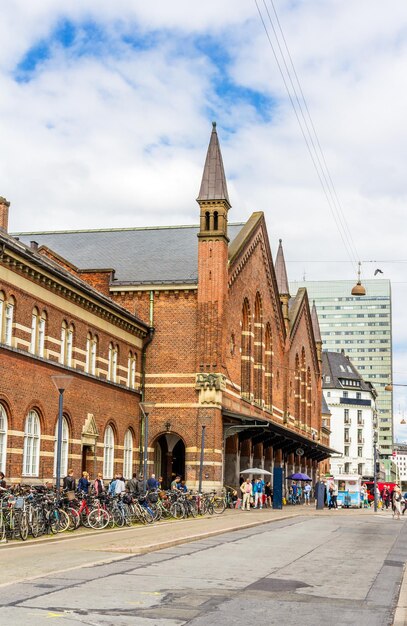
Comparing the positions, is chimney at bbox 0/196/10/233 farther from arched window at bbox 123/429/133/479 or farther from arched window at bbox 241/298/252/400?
arched window at bbox 241/298/252/400

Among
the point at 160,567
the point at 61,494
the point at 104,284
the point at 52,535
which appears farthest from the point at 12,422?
the point at 104,284

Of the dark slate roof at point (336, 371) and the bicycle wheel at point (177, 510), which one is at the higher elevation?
the dark slate roof at point (336, 371)

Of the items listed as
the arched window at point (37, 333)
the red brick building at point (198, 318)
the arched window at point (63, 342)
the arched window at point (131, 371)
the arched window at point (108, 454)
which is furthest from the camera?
the red brick building at point (198, 318)

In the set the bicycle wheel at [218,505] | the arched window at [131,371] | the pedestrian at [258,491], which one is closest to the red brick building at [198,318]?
the arched window at [131,371]

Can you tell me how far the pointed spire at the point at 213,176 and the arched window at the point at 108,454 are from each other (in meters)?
12.7

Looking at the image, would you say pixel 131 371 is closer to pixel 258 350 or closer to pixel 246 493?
pixel 246 493

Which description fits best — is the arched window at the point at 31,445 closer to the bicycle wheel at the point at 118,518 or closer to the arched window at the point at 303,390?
the bicycle wheel at the point at 118,518

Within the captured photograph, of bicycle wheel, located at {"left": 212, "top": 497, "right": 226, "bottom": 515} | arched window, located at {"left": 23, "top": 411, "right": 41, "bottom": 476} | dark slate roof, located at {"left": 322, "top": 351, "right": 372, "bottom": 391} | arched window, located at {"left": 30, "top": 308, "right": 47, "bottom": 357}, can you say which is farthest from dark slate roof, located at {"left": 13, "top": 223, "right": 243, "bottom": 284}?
dark slate roof, located at {"left": 322, "top": 351, "right": 372, "bottom": 391}

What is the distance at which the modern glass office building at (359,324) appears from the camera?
643 feet

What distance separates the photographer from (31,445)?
30.9m

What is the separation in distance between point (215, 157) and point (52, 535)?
26.0m

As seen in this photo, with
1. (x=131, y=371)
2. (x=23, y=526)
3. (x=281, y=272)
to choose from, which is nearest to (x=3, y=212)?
(x=131, y=371)

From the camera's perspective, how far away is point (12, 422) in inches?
1144

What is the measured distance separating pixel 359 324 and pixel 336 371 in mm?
61541
